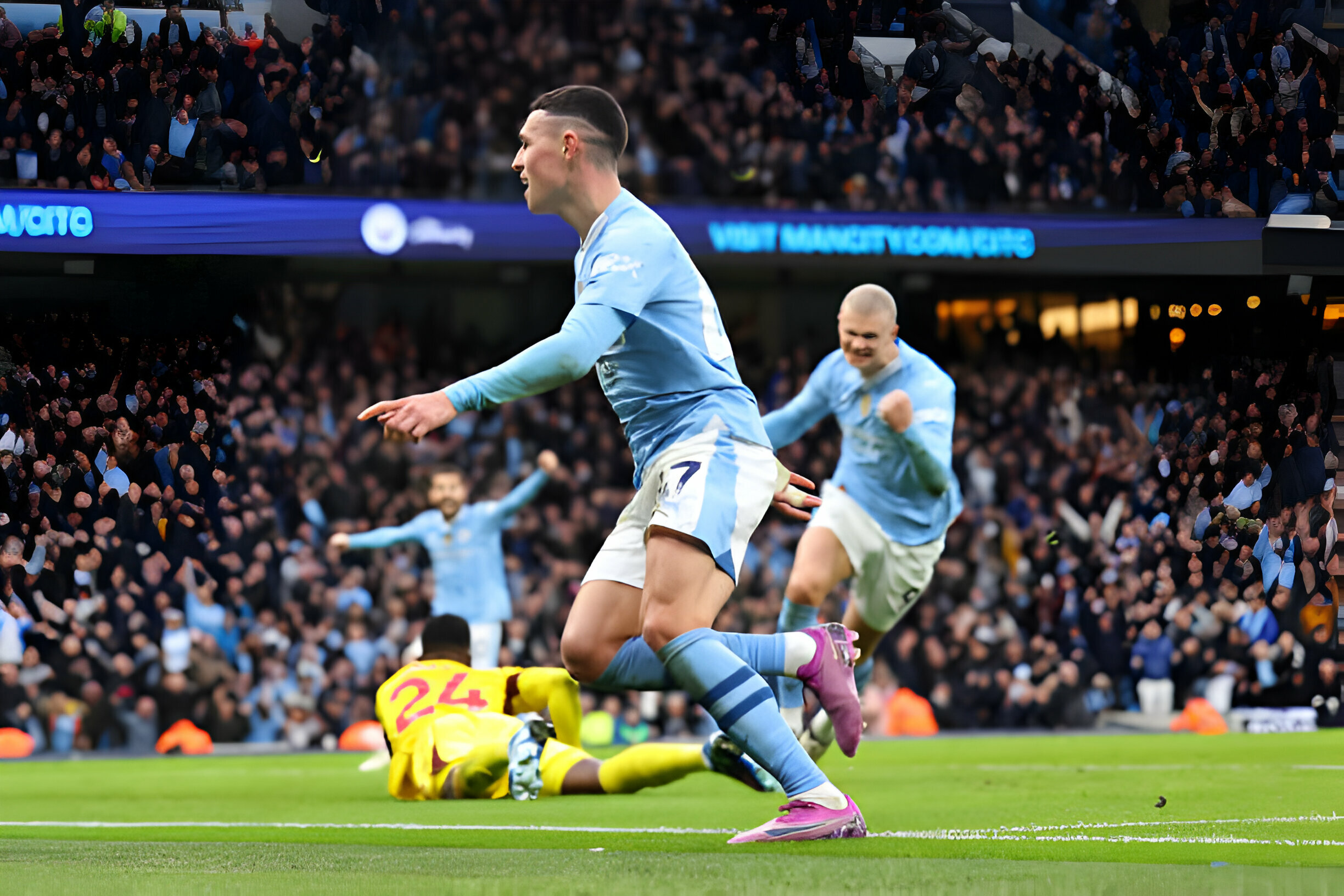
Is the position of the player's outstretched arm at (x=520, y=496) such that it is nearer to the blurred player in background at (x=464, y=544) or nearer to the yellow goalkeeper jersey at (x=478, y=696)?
the blurred player in background at (x=464, y=544)

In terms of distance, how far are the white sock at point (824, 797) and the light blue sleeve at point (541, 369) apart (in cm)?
134

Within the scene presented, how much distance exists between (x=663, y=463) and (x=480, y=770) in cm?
264

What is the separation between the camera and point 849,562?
7852mm

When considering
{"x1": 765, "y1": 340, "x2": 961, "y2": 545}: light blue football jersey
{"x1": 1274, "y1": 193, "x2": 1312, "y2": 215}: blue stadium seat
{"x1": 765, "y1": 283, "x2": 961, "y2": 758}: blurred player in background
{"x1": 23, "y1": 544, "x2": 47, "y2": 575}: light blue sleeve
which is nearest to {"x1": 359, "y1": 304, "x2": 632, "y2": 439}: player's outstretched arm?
{"x1": 765, "y1": 283, "x2": 961, "y2": 758}: blurred player in background

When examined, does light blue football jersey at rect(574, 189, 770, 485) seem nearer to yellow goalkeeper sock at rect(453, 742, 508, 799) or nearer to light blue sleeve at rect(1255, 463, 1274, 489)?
yellow goalkeeper sock at rect(453, 742, 508, 799)

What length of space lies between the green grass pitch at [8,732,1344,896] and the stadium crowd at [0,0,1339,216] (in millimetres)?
8982

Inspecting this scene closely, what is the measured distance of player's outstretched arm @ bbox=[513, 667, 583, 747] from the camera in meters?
6.87

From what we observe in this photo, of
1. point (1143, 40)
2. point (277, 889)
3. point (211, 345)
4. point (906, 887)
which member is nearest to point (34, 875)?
point (277, 889)

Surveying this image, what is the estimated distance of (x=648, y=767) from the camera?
6.11 meters

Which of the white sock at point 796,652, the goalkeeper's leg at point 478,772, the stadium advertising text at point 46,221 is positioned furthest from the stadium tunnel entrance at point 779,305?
the white sock at point 796,652

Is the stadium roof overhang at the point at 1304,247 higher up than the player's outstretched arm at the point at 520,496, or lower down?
higher up

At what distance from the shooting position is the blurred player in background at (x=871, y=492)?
742 centimetres

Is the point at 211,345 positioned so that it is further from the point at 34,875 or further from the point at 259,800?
the point at 34,875

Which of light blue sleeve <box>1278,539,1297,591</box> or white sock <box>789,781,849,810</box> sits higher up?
light blue sleeve <box>1278,539,1297,591</box>
